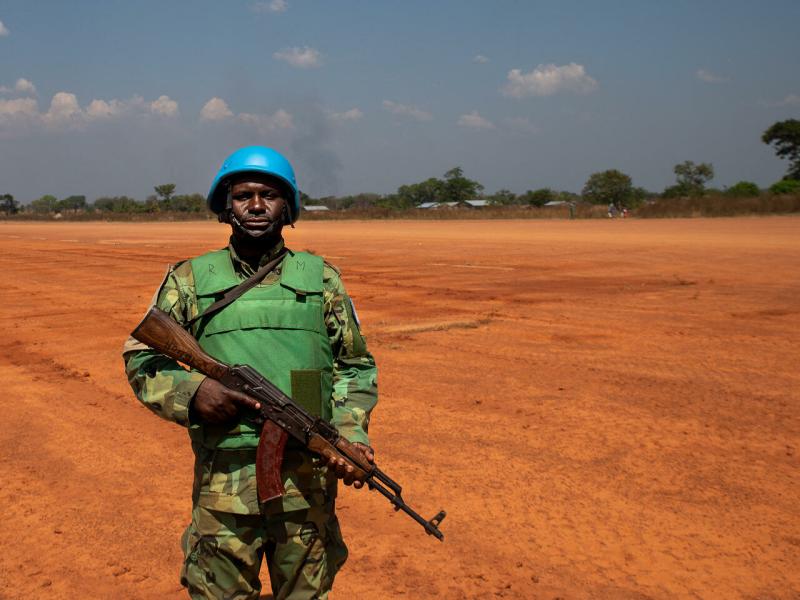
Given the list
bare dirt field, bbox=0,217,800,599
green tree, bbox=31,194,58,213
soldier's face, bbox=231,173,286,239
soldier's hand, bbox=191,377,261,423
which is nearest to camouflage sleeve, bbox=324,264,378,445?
soldier's face, bbox=231,173,286,239

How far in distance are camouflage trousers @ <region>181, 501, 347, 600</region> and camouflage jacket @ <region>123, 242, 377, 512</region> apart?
0.25 ft

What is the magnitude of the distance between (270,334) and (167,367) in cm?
36

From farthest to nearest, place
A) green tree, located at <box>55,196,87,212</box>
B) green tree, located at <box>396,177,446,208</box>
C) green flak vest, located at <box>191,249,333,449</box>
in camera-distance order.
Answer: green tree, located at <box>55,196,87,212</box>
green tree, located at <box>396,177,446,208</box>
green flak vest, located at <box>191,249,333,449</box>

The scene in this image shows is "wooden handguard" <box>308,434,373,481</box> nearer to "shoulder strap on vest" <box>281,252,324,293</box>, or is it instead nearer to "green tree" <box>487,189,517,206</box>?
"shoulder strap on vest" <box>281,252,324,293</box>

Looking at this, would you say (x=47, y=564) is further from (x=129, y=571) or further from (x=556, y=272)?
(x=556, y=272)

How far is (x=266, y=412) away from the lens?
2.50 m

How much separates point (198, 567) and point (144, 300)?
11759 mm

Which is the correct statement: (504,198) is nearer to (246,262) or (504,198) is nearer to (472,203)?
(472,203)

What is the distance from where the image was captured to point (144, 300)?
13.8 m

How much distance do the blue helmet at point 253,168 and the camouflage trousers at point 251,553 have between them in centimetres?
101

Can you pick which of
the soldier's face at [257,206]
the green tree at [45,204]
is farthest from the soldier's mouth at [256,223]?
the green tree at [45,204]

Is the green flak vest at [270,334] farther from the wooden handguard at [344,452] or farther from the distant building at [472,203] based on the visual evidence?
the distant building at [472,203]

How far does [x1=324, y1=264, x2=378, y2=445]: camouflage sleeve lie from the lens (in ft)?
8.99

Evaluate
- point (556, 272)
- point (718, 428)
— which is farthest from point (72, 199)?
point (718, 428)
